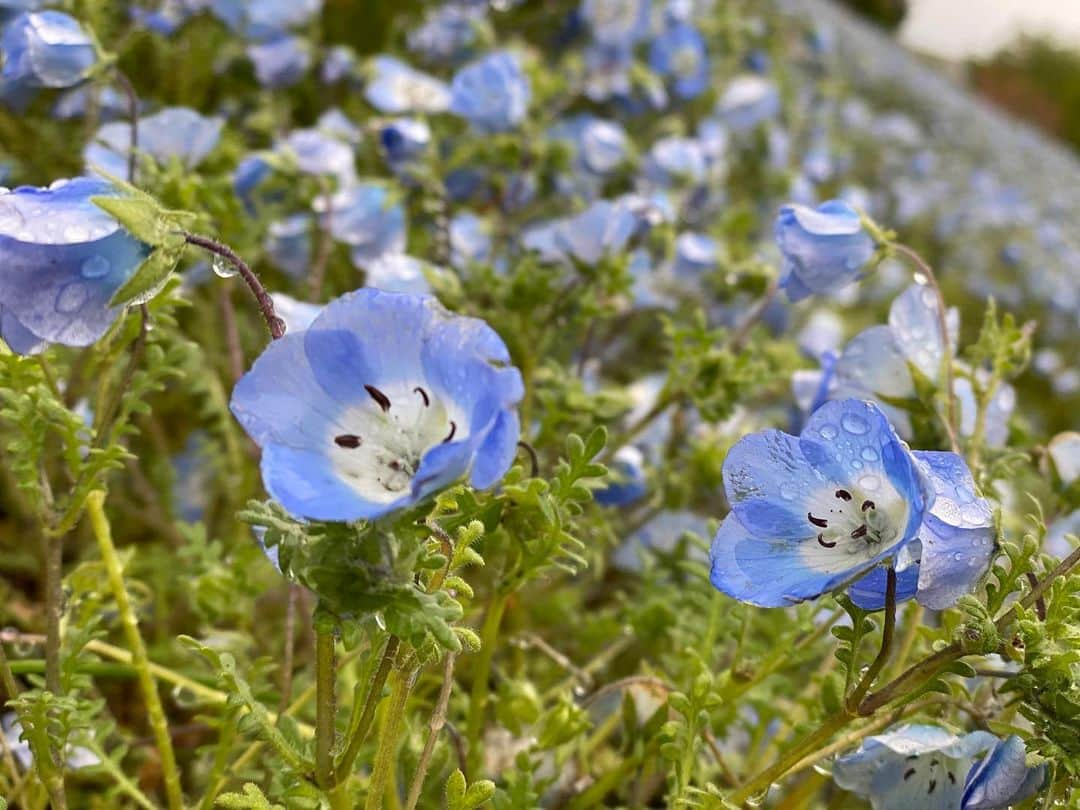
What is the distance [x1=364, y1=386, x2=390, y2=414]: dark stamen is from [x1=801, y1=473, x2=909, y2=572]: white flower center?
0.81ft

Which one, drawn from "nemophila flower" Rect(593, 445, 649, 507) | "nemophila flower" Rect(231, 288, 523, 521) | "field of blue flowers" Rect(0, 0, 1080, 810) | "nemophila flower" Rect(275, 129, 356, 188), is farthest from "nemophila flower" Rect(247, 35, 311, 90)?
"nemophila flower" Rect(231, 288, 523, 521)

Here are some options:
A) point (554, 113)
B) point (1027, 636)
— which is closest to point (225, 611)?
point (1027, 636)

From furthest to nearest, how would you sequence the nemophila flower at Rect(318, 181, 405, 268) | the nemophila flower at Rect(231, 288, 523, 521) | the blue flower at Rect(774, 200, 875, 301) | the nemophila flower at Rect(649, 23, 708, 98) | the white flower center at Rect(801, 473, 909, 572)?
the nemophila flower at Rect(649, 23, 708, 98) → the nemophila flower at Rect(318, 181, 405, 268) → the blue flower at Rect(774, 200, 875, 301) → the white flower center at Rect(801, 473, 909, 572) → the nemophila flower at Rect(231, 288, 523, 521)

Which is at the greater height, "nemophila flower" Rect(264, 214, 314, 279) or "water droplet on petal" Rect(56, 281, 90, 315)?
"water droplet on petal" Rect(56, 281, 90, 315)

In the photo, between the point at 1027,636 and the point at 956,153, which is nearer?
the point at 1027,636

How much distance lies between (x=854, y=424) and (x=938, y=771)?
25 cm

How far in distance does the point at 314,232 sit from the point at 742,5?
112 inches

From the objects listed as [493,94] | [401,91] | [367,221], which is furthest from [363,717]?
[401,91]

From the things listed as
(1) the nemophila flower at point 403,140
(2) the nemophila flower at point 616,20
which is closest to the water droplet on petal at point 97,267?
(1) the nemophila flower at point 403,140

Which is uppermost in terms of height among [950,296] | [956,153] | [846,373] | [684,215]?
[846,373]

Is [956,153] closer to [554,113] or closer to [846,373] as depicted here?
[554,113]

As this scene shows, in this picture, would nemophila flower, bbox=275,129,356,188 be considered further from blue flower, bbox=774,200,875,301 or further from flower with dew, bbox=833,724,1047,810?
flower with dew, bbox=833,724,1047,810

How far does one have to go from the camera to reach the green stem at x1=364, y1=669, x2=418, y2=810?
59cm

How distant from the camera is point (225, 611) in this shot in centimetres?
98
